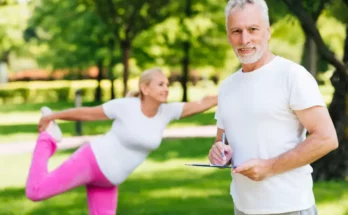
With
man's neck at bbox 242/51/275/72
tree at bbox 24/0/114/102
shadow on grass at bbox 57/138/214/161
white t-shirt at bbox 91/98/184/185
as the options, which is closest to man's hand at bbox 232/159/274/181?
man's neck at bbox 242/51/275/72

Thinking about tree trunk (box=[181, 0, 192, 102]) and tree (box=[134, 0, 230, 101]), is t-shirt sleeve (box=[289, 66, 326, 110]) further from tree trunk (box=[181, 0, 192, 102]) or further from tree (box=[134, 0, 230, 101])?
tree trunk (box=[181, 0, 192, 102])

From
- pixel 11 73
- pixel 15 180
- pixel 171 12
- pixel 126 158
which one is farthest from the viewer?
pixel 11 73

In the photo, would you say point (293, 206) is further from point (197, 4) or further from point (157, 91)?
point (197, 4)

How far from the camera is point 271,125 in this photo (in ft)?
11.5

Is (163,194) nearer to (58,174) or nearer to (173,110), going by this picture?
(173,110)

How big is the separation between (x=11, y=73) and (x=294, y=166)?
2950 inches

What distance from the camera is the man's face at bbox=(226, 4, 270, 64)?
3531mm

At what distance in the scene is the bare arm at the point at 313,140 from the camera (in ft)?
11.2

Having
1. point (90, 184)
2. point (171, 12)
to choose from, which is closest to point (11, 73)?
point (171, 12)

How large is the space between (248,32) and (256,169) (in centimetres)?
63

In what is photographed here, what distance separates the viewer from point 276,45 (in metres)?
67.2

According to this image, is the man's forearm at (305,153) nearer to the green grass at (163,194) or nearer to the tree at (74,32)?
the green grass at (163,194)

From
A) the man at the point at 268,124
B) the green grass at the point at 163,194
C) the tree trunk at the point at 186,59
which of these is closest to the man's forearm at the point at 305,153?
the man at the point at 268,124

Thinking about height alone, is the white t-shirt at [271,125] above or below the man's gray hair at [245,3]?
below
